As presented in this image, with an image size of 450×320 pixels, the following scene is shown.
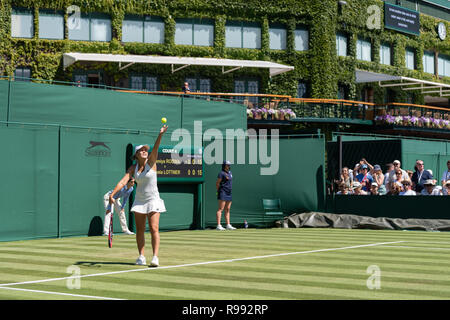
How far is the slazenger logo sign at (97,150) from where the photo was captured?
20.1m

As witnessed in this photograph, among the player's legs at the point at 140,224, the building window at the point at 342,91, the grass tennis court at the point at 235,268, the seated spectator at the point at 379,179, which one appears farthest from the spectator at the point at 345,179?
the building window at the point at 342,91

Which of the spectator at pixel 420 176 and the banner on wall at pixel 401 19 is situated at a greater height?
the banner on wall at pixel 401 19

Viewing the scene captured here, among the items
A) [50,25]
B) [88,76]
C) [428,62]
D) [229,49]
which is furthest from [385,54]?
[50,25]

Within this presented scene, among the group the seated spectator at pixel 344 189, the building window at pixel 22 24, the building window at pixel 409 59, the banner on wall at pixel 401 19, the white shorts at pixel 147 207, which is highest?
the banner on wall at pixel 401 19

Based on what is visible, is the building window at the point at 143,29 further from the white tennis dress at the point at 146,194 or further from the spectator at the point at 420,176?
the white tennis dress at the point at 146,194

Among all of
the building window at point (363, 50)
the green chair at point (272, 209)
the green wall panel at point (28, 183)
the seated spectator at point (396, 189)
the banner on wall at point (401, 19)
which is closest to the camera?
the green wall panel at point (28, 183)

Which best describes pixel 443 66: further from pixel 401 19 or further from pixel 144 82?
pixel 144 82

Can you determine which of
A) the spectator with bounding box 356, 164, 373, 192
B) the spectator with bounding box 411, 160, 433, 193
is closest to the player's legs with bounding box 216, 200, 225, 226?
the spectator with bounding box 356, 164, 373, 192

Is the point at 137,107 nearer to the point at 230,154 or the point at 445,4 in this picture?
the point at 230,154

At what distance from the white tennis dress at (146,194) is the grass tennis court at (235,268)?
98 centimetres

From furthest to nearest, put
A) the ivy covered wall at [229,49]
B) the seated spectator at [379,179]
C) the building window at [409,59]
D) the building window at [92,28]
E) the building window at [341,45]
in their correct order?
1. the building window at [409,59]
2. the building window at [341,45]
3. the building window at [92,28]
4. the ivy covered wall at [229,49]
5. the seated spectator at [379,179]

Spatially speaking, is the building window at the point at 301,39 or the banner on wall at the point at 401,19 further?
the banner on wall at the point at 401,19
